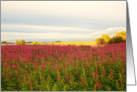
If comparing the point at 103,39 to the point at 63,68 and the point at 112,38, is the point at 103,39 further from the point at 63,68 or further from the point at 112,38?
the point at 63,68

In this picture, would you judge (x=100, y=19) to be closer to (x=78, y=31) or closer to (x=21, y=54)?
(x=78, y=31)

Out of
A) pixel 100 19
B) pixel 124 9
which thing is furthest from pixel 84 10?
pixel 124 9

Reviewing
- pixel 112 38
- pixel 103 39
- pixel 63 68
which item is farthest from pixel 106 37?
pixel 63 68

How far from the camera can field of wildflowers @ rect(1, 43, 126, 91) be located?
432cm

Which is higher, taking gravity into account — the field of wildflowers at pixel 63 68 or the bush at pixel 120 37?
the bush at pixel 120 37

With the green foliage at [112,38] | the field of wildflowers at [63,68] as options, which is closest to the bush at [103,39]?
the green foliage at [112,38]

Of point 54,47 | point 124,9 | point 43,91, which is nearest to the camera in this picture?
point 43,91

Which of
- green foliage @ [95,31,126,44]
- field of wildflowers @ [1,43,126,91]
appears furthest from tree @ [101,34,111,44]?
field of wildflowers @ [1,43,126,91]

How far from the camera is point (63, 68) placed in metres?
4.57

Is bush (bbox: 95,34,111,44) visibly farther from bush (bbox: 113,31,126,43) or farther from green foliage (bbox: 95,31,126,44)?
bush (bbox: 113,31,126,43)

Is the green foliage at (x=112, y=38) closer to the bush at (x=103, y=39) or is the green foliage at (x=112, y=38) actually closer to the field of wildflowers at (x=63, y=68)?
the bush at (x=103, y=39)

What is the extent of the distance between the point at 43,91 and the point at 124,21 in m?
2.86

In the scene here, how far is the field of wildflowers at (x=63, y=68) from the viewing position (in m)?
4.32

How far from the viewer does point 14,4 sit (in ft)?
15.1
